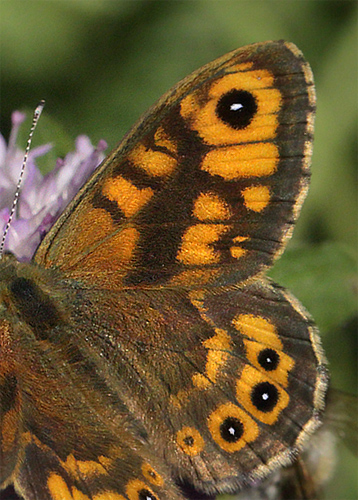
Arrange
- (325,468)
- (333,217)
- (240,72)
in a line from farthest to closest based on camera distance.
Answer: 1. (333,217)
2. (325,468)
3. (240,72)

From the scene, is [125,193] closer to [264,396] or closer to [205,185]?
[205,185]

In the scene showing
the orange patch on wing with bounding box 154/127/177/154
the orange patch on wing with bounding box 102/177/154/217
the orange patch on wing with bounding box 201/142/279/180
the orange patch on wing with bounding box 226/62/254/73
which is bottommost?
the orange patch on wing with bounding box 102/177/154/217

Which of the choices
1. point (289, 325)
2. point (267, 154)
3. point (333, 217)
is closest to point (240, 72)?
point (267, 154)

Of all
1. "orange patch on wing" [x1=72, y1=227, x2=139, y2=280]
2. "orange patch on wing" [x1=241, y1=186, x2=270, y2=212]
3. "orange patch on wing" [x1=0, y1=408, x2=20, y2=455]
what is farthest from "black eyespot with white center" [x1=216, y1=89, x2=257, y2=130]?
"orange patch on wing" [x1=0, y1=408, x2=20, y2=455]

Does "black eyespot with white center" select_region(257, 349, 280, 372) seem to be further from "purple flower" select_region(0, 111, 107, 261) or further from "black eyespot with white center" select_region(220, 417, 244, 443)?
"purple flower" select_region(0, 111, 107, 261)

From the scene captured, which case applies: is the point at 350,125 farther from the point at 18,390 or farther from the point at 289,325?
the point at 18,390

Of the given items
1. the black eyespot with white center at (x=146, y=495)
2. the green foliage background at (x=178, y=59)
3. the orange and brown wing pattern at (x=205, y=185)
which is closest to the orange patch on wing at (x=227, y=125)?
the orange and brown wing pattern at (x=205, y=185)

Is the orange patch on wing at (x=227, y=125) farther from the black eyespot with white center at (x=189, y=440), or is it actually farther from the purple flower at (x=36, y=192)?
the black eyespot with white center at (x=189, y=440)
